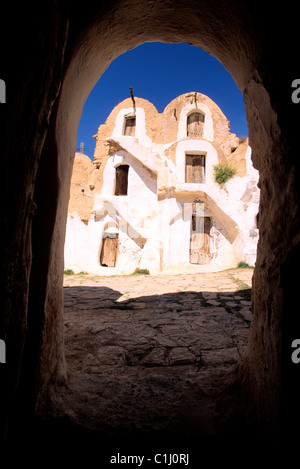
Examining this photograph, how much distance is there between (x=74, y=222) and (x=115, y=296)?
755cm

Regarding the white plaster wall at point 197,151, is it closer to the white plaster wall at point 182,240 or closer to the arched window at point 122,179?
the white plaster wall at point 182,240

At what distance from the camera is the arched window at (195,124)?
12.3 meters

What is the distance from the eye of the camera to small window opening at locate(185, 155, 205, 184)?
1144 cm

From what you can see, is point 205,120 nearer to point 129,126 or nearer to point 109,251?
point 129,126

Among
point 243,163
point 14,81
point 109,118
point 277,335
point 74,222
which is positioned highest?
point 109,118

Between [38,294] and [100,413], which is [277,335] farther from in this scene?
[38,294]

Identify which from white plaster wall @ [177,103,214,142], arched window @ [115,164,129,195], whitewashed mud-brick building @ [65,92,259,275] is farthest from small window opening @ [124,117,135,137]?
white plaster wall @ [177,103,214,142]

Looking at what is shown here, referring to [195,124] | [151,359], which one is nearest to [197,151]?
[195,124]

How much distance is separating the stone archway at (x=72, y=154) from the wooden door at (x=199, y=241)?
936cm

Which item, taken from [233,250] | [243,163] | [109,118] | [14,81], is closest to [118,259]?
[233,250]

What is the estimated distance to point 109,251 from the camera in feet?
36.7

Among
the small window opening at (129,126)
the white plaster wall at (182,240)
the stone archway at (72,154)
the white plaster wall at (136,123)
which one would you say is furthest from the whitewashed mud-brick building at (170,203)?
the stone archway at (72,154)

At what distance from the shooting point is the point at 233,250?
33.2ft

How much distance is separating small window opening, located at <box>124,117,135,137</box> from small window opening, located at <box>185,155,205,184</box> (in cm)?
377
